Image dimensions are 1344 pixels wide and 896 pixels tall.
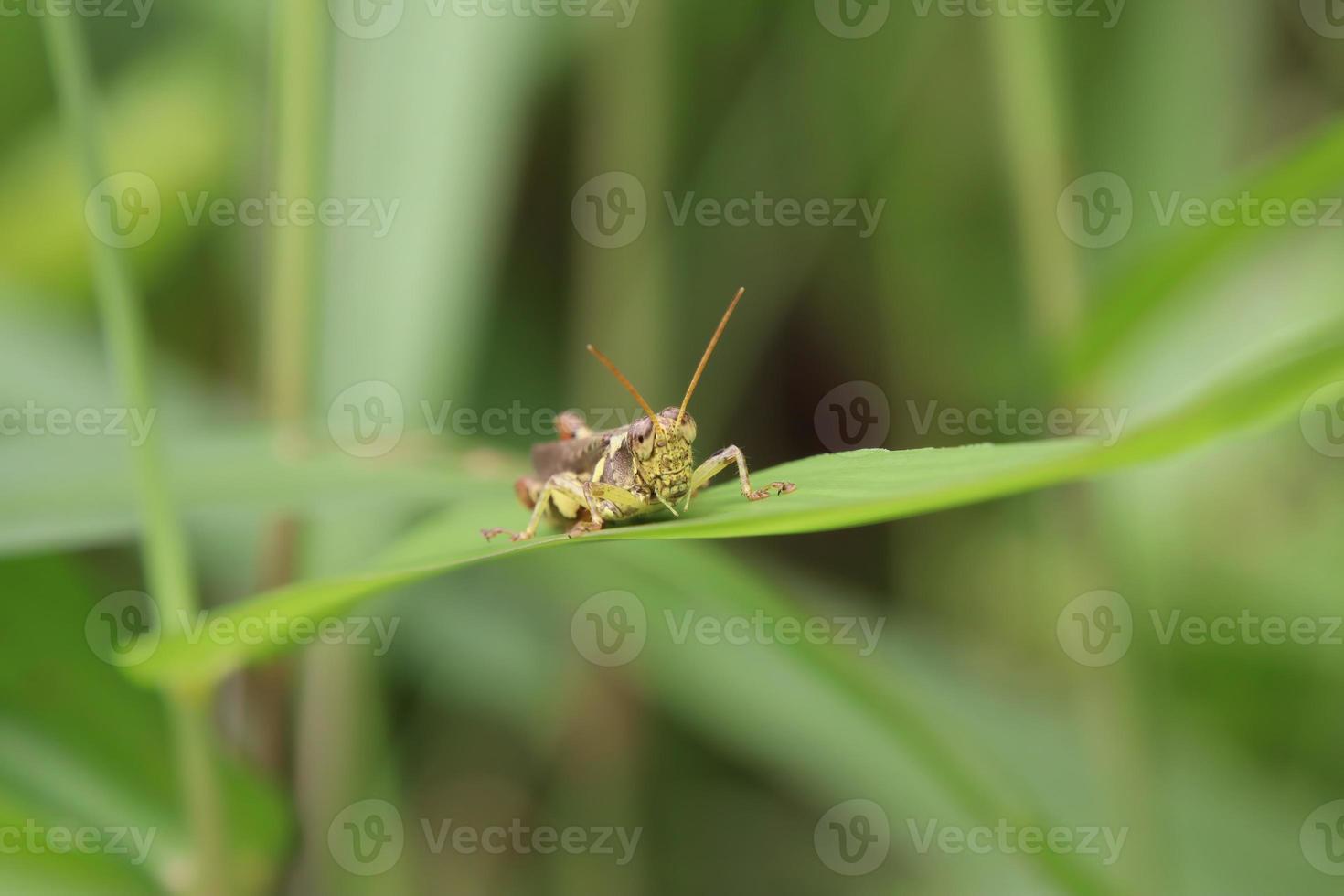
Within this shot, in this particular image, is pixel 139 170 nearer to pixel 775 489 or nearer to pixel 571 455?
pixel 571 455

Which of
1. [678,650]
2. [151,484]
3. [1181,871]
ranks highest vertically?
[678,650]

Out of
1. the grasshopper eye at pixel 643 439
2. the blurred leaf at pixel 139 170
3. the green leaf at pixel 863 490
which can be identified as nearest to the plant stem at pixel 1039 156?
the grasshopper eye at pixel 643 439

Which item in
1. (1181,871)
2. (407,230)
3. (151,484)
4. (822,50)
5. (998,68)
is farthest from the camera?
(822,50)

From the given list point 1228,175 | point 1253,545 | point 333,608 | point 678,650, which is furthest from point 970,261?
point 333,608

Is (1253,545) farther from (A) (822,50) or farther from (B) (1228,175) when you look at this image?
(A) (822,50)

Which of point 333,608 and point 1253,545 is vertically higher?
point 1253,545

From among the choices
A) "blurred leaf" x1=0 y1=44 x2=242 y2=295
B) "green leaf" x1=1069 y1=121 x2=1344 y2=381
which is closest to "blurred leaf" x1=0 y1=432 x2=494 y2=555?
"green leaf" x1=1069 y1=121 x2=1344 y2=381

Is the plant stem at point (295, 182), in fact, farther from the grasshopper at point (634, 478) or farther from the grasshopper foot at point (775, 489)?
the grasshopper foot at point (775, 489)
